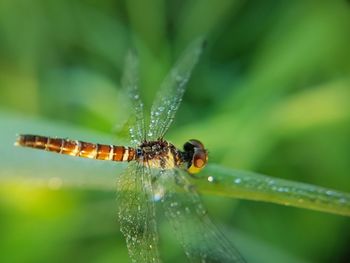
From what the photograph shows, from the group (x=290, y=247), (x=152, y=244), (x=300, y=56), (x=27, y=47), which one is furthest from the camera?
(x=27, y=47)

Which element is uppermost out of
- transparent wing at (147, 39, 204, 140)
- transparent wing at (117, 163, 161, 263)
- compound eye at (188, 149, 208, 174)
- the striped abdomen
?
transparent wing at (147, 39, 204, 140)

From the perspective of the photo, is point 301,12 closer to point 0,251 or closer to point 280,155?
point 280,155

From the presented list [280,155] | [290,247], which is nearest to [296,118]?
[280,155]

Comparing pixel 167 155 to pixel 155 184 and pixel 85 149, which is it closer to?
pixel 155 184

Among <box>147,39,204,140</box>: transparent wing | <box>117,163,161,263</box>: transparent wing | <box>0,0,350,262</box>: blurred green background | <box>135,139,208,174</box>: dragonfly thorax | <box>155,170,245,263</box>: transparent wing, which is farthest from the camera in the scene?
<box>0,0,350,262</box>: blurred green background

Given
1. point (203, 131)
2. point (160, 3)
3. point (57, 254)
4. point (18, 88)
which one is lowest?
point (57, 254)

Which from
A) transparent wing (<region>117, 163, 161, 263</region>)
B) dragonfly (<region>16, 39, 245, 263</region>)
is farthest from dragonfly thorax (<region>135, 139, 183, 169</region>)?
transparent wing (<region>117, 163, 161, 263</region>)

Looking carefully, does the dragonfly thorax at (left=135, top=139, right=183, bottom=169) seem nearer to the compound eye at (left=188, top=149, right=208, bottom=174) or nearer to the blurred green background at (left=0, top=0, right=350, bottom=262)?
the compound eye at (left=188, top=149, right=208, bottom=174)
